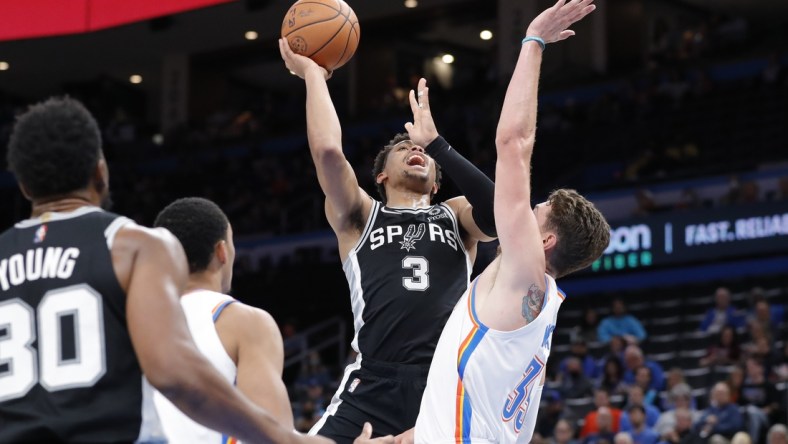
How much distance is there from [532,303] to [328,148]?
4.92 ft

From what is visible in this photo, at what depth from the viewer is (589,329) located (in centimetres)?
1609

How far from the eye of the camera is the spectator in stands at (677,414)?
38.0 ft

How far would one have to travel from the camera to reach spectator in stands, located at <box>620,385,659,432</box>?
12031 millimetres

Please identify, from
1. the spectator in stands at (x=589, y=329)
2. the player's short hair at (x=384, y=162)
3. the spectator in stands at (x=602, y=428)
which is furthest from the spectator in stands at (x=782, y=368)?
the player's short hair at (x=384, y=162)

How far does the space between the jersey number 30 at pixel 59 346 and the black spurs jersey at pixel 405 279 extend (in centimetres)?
256

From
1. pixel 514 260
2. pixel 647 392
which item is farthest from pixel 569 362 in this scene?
pixel 514 260

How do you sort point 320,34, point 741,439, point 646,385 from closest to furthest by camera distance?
1. point 320,34
2. point 741,439
3. point 646,385

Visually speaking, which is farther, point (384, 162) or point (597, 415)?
point (597, 415)

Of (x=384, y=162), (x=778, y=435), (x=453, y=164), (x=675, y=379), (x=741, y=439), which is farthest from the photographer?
(x=675, y=379)

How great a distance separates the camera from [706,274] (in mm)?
18047

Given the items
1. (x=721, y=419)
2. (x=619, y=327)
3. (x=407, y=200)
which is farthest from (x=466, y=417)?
(x=619, y=327)

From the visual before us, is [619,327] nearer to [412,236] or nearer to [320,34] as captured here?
[412,236]

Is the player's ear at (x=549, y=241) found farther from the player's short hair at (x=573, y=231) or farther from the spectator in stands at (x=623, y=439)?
the spectator in stands at (x=623, y=439)

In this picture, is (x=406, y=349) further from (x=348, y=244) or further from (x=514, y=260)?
(x=514, y=260)
